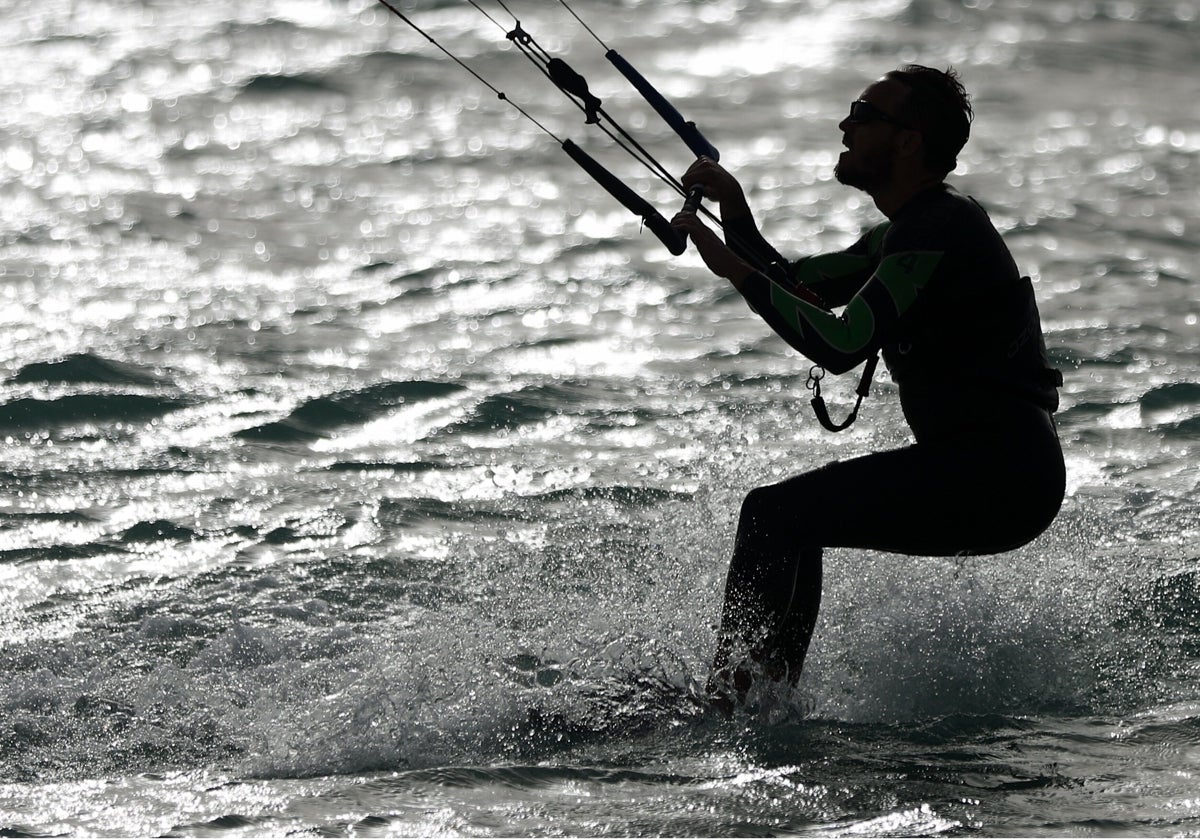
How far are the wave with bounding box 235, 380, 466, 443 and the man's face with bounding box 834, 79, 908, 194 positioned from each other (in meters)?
3.57

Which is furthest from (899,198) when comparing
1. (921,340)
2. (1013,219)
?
(1013,219)

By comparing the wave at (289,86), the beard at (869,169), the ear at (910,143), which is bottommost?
the beard at (869,169)

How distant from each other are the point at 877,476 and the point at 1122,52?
13.2 m

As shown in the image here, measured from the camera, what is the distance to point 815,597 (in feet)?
16.4

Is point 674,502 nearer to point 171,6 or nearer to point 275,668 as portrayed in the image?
point 275,668

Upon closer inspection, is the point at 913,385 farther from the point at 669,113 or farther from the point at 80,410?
the point at 80,410

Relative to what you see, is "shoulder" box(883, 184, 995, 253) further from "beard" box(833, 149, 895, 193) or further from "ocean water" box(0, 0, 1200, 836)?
"ocean water" box(0, 0, 1200, 836)

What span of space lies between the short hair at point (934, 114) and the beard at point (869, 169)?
10 cm

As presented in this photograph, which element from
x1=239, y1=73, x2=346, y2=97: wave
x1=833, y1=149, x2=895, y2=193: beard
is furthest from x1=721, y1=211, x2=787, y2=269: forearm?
x1=239, y1=73, x2=346, y2=97: wave

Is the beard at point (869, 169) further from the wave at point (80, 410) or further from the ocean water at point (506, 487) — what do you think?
the wave at point (80, 410)

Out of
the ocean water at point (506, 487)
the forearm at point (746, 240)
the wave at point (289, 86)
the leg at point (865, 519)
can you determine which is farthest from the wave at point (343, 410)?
the wave at point (289, 86)

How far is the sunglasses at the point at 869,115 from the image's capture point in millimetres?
4875

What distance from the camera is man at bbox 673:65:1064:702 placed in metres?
4.70

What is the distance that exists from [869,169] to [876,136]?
89mm
